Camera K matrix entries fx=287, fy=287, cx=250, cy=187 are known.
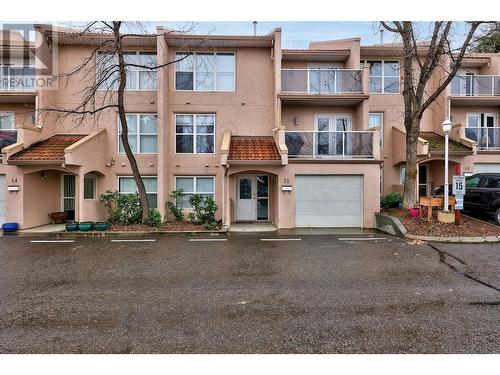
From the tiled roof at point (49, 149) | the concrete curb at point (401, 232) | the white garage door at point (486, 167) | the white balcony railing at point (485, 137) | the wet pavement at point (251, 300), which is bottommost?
the wet pavement at point (251, 300)

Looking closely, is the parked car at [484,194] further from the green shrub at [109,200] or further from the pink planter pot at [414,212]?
the green shrub at [109,200]

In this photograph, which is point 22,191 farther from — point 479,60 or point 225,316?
point 479,60

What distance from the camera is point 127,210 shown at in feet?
39.7

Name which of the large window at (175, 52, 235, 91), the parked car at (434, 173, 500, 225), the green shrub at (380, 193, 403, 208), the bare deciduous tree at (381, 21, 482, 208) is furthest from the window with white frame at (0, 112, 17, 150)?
the parked car at (434, 173, 500, 225)

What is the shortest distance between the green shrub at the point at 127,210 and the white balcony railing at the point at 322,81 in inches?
333

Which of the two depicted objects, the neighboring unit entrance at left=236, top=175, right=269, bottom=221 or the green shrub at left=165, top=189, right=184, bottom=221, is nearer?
the green shrub at left=165, top=189, right=184, bottom=221

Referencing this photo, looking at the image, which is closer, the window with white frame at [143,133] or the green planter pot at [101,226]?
the green planter pot at [101,226]

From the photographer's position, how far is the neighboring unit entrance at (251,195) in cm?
1391

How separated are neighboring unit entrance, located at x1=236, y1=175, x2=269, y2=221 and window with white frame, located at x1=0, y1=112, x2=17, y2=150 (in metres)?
10.3

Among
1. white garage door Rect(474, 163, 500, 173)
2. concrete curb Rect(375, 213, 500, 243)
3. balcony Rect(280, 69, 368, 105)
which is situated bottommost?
concrete curb Rect(375, 213, 500, 243)

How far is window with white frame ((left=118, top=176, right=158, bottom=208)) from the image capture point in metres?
13.4

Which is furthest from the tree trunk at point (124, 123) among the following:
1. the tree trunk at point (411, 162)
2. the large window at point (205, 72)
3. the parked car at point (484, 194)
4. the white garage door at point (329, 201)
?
the parked car at point (484, 194)


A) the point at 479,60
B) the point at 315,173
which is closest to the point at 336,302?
the point at 315,173

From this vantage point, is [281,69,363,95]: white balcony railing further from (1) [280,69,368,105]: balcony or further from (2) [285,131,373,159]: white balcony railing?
(2) [285,131,373,159]: white balcony railing
